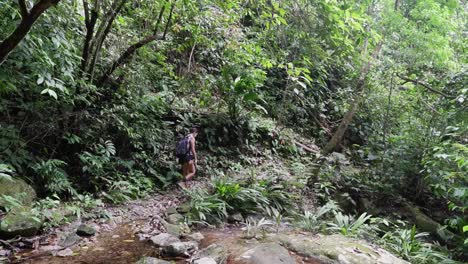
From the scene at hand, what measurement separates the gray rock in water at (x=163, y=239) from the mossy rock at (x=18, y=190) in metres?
2.26

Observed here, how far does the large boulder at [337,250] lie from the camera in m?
4.52

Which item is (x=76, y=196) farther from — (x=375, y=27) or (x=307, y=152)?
(x=375, y=27)

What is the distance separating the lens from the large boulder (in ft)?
14.8

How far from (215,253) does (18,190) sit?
11.8 ft

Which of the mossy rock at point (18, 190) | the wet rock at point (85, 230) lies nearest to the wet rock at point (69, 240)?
the wet rock at point (85, 230)

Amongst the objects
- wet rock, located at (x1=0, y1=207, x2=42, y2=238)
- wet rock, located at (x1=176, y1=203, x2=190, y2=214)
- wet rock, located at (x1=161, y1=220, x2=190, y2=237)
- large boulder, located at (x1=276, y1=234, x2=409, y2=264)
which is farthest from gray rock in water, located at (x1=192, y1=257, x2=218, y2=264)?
wet rock, located at (x1=0, y1=207, x2=42, y2=238)

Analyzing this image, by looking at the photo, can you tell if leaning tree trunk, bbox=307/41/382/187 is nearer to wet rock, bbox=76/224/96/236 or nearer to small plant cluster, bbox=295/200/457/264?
small plant cluster, bbox=295/200/457/264

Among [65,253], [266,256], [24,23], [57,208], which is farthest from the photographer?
[57,208]

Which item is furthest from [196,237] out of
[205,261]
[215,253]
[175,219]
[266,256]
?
[266,256]

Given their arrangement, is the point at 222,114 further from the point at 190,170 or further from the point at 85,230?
the point at 85,230

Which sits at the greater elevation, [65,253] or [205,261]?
[205,261]

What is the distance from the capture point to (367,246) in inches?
199

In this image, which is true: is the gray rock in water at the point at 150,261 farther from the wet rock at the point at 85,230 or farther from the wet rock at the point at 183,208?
the wet rock at the point at 183,208

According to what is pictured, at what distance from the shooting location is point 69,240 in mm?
4977
